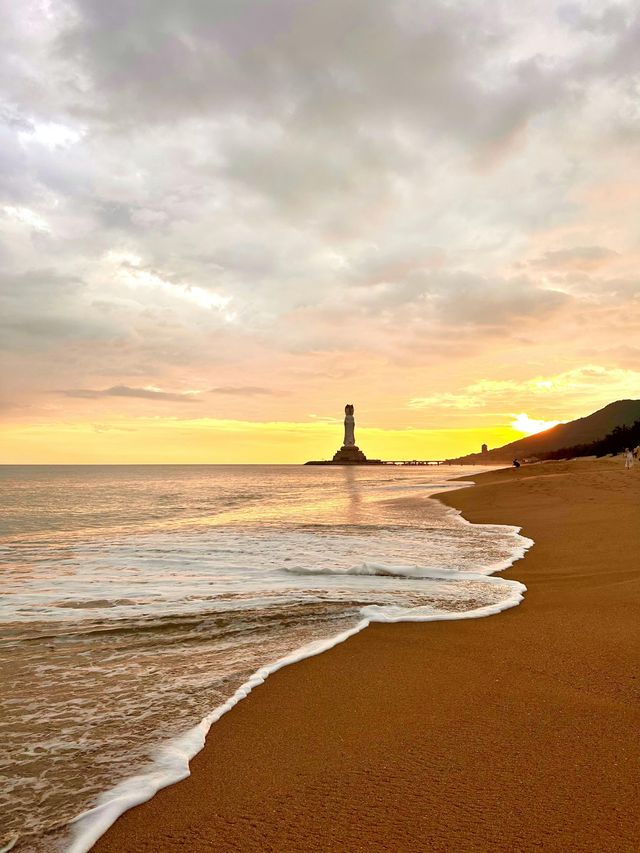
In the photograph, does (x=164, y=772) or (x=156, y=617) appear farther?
(x=156, y=617)

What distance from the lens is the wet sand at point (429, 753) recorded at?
8.20 ft

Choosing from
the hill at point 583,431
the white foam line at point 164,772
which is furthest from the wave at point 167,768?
the hill at point 583,431

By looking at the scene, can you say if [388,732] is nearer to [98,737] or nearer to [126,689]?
[98,737]

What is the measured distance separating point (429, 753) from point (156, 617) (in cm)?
455

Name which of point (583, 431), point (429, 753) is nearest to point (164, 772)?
point (429, 753)

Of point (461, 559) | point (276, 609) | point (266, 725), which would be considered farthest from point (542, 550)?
point (266, 725)

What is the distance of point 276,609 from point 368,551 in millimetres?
5437

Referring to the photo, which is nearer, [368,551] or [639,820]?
[639,820]

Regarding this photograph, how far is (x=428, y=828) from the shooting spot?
2.51m

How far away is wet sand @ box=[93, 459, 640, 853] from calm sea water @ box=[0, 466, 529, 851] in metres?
0.50

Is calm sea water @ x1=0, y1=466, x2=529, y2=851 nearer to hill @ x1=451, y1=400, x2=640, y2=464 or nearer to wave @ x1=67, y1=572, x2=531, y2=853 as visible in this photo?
wave @ x1=67, y1=572, x2=531, y2=853

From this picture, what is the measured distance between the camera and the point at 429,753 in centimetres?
319

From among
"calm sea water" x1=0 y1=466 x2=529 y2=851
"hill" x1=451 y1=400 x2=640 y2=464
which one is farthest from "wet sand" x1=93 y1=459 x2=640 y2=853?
"hill" x1=451 y1=400 x2=640 y2=464

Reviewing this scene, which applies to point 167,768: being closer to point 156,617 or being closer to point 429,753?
point 429,753
